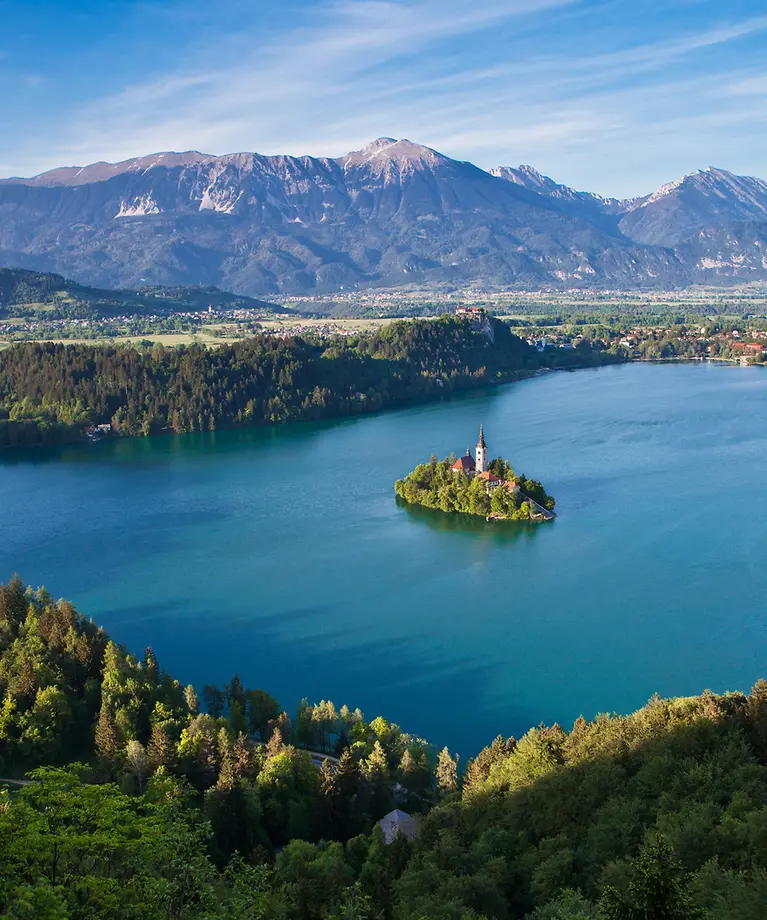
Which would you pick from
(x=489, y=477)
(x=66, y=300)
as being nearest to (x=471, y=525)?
(x=489, y=477)

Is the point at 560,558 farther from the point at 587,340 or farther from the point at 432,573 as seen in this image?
the point at 587,340

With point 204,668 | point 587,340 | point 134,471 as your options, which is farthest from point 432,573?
point 587,340

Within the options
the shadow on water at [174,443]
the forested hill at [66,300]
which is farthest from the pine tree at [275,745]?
the forested hill at [66,300]

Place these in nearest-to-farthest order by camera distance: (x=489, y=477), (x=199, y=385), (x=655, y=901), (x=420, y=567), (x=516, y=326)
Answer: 1. (x=655, y=901)
2. (x=420, y=567)
3. (x=489, y=477)
4. (x=199, y=385)
5. (x=516, y=326)

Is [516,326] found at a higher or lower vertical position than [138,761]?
higher

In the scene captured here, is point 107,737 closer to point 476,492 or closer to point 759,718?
point 759,718

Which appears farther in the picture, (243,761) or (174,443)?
(174,443)

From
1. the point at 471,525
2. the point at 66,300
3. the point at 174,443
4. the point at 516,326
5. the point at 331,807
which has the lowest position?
the point at 331,807
